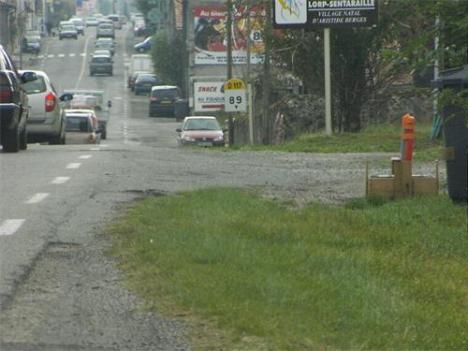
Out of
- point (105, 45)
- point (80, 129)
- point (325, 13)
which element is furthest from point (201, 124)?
point (105, 45)

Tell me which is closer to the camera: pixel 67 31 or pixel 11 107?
pixel 11 107

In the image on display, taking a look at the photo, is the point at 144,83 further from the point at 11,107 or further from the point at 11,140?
the point at 11,107

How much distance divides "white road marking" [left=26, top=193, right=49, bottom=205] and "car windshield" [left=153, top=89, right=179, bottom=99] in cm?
5423

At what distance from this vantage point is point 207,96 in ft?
184

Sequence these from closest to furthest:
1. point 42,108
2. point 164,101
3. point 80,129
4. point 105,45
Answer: point 42,108 < point 80,129 < point 164,101 < point 105,45

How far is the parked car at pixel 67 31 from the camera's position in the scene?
112 m

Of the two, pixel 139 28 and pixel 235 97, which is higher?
pixel 139 28

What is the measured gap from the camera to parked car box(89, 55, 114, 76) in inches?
3519

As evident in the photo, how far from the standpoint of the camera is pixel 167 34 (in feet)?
276

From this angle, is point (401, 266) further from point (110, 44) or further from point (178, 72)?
point (110, 44)

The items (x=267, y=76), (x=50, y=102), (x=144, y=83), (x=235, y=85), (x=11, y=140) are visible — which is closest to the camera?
(x=11, y=140)

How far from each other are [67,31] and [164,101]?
46.8 m

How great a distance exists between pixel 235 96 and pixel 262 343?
3398cm

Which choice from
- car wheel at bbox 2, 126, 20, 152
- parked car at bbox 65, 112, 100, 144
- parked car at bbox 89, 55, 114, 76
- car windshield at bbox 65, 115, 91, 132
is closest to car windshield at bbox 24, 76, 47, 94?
car wheel at bbox 2, 126, 20, 152
